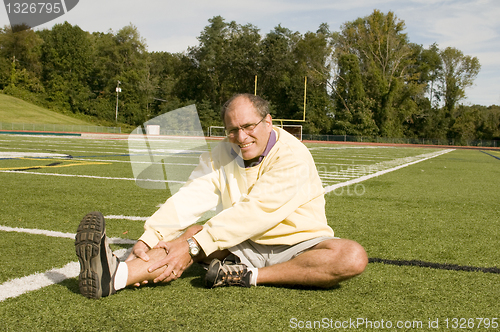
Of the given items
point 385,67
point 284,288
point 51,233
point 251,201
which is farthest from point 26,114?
point 284,288

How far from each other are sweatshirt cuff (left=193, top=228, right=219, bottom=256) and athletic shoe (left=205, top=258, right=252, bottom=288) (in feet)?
0.27

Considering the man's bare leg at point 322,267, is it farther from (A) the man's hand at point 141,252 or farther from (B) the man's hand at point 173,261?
(A) the man's hand at point 141,252

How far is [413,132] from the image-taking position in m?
52.2

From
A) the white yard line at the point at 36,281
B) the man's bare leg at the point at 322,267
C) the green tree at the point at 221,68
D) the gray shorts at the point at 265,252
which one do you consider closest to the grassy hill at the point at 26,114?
the green tree at the point at 221,68

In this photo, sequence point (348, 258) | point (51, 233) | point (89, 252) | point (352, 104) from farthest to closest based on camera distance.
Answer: point (352, 104), point (51, 233), point (348, 258), point (89, 252)

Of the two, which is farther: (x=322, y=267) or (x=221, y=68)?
(x=221, y=68)

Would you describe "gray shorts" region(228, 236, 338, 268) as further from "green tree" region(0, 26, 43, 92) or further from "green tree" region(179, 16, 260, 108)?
"green tree" region(0, 26, 43, 92)

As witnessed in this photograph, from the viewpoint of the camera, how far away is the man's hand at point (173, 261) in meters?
2.37

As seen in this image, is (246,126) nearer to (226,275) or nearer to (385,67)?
(226,275)

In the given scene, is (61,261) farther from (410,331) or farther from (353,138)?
(353,138)

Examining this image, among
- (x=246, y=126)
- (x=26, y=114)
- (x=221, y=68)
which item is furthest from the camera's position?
(x=26, y=114)

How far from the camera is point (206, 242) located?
95.1 inches

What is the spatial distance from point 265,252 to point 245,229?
0.94ft

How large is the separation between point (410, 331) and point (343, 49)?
55.5m
